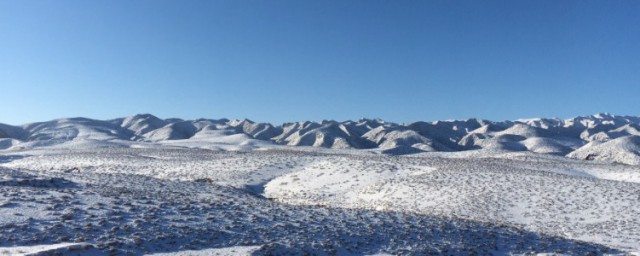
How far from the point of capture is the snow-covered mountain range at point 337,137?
74.3m

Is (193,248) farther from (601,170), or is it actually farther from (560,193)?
(601,170)

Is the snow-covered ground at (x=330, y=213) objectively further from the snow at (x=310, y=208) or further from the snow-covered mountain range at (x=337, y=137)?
the snow-covered mountain range at (x=337, y=137)

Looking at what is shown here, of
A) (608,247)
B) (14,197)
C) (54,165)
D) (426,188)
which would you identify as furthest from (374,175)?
(54,165)

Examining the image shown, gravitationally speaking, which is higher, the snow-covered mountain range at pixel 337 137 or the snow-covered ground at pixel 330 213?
the snow-covered mountain range at pixel 337 137

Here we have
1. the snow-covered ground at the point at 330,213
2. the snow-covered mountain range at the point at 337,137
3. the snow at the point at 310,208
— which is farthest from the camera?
the snow-covered mountain range at the point at 337,137

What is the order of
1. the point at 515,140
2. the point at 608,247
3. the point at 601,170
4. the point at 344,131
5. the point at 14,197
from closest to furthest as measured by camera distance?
the point at 14,197 → the point at 608,247 → the point at 601,170 → the point at 515,140 → the point at 344,131

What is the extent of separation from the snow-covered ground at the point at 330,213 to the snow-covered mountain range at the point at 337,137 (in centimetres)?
4138

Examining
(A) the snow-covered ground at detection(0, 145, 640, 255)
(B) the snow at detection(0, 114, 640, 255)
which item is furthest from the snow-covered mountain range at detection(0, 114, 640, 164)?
(A) the snow-covered ground at detection(0, 145, 640, 255)

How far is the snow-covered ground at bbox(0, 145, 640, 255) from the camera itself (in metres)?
11.1

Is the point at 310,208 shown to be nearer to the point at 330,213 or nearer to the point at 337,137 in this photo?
the point at 330,213

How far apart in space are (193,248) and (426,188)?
17835 millimetres

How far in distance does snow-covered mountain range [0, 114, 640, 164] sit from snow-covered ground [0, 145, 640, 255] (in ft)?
136

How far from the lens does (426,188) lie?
2620 cm

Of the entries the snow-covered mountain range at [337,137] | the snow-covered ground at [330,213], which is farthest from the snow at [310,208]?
the snow-covered mountain range at [337,137]
